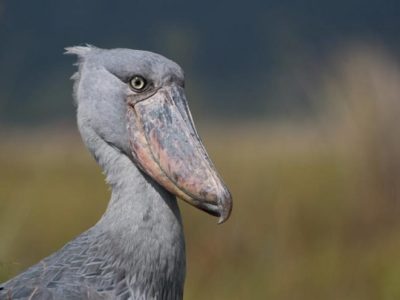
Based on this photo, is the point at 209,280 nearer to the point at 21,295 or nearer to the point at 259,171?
the point at 259,171

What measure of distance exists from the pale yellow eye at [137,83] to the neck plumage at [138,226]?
120 mm

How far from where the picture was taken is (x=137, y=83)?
7.11 ft

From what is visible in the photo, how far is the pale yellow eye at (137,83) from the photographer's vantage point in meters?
2.16

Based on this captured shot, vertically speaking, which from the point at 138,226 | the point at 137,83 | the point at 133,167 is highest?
the point at 137,83

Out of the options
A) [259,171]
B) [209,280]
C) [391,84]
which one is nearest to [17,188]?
[209,280]

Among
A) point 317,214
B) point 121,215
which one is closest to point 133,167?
point 121,215

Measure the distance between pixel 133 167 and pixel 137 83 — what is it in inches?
6.3

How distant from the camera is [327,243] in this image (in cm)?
409

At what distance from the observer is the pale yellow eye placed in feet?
7.09

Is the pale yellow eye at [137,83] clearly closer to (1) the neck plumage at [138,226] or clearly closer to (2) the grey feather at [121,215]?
(2) the grey feather at [121,215]

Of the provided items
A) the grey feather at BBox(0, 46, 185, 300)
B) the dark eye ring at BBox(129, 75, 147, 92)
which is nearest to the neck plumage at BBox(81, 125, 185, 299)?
the grey feather at BBox(0, 46, 185, 300)

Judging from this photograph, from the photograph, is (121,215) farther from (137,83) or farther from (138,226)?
(137,83)

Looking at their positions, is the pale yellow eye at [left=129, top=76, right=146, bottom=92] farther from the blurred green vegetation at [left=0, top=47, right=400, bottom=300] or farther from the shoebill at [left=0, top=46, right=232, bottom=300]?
the blurred green vegetation at [left=0, top=47, right=400, bottom=300]

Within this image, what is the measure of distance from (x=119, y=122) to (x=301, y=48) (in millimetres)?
1824
